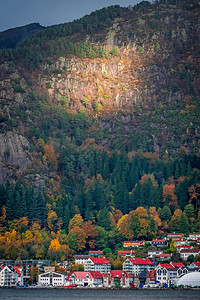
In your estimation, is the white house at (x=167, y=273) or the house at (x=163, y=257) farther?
the house at (x=163, y=257)

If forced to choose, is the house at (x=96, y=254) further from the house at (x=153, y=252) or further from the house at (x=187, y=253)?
the house at (x=187, y=253)

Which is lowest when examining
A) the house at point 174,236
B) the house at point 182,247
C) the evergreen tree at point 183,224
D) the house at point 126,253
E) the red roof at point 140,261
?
the red roof at point 140,261

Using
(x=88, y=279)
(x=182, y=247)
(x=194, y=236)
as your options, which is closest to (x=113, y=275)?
(x=88, y=279)

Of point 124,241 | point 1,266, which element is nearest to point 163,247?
point 124,241

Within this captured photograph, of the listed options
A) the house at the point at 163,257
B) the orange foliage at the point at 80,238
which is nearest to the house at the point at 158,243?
the house at the point at 163,257

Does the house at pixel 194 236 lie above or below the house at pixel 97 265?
above

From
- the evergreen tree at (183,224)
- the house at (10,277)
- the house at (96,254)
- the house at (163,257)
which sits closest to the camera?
the house at (10,277)

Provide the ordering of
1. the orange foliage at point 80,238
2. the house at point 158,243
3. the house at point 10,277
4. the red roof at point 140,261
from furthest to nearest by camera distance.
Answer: the orange foliage at point 80,238, the house at point 158,243, the red roof at point 140,261, the house at point 10,277

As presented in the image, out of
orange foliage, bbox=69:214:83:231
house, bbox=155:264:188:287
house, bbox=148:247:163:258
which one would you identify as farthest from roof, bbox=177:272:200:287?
orange foliage, bbox=69:214:83:231
